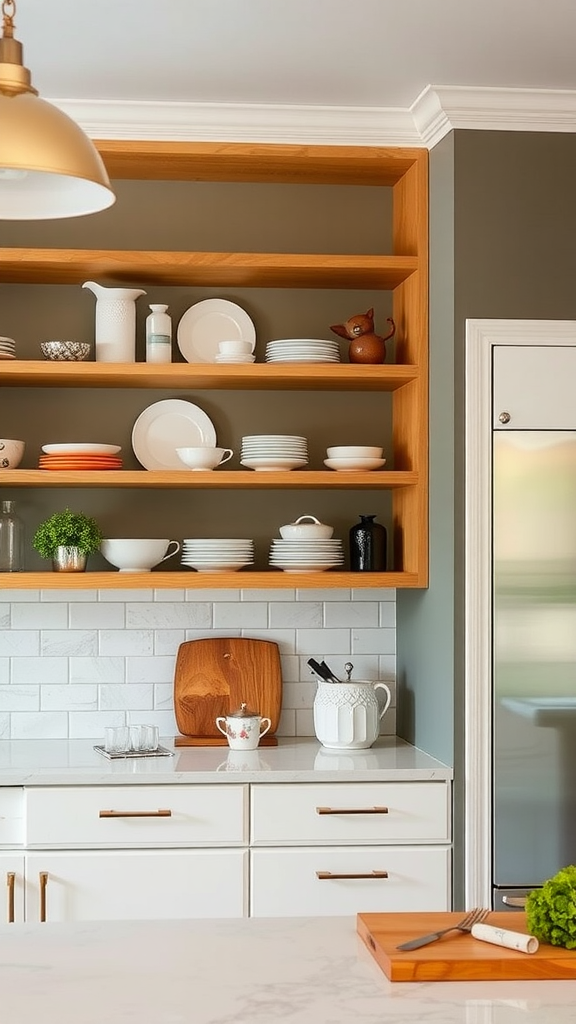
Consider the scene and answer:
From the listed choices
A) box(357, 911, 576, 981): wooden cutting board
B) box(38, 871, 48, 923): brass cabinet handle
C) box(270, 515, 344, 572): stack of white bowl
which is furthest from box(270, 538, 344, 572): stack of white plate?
box(357, 911, 576, 981): wooden cutting board

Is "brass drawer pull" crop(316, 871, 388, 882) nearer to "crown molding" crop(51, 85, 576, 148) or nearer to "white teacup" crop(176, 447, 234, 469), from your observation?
"white teacup" crop(176, 447, 234, 469)

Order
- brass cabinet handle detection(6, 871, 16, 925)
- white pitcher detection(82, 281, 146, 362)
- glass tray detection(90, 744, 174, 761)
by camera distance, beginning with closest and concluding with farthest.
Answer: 1. brass cabinet handle detection(6, 871, 16, 925)
2. glass tray detection(90, 744, 174, 761)
3. white pitcher detection(82, 281, 146, 362)

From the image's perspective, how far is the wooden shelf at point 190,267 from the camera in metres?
3.47

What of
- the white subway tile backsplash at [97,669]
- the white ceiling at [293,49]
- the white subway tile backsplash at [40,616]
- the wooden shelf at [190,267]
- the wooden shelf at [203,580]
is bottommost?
the white subway tile backsplash at [97,669]

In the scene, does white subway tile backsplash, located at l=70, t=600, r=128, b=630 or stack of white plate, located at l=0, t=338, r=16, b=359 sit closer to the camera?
stack of white plate, located at l=0, t=338, r=16, b=359

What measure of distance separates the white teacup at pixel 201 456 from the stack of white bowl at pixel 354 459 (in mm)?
324

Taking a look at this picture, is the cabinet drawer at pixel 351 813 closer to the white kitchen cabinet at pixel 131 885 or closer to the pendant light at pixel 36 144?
the white kitchen cabinet at pixel 131 885

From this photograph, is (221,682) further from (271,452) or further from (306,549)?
(271,452)

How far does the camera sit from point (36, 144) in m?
1.53

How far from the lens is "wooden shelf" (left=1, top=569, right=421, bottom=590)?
3453mm

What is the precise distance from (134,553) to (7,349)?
73 cm

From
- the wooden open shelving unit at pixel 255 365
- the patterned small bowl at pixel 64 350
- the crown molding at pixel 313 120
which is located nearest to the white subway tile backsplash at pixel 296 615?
the wooden open shelving unit at pixel 255 365

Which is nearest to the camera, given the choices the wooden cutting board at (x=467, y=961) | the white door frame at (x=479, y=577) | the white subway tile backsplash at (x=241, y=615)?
the wooden cutting board at (x=467, y=961)

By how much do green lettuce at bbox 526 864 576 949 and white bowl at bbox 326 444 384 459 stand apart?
1996mm
